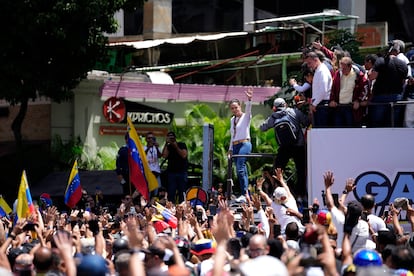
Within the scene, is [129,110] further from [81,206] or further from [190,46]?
[81,206]

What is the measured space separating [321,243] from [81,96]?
804 inches

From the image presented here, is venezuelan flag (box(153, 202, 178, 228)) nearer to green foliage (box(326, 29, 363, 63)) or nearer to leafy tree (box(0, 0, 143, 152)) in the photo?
green foliage (box(326, 29, 363, 63))

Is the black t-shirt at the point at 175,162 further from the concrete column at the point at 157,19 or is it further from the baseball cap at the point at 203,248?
the concrete column at the point at 157,19

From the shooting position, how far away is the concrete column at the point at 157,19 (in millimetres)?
35906

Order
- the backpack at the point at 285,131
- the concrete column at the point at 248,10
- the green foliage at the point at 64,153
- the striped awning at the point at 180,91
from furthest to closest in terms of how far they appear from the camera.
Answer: the concrete column at the point at 248,10
the striped awning at the point at 180,91
the green foliage at the point at 64,153
the backpack at the point at 285,131

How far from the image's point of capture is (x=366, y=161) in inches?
625

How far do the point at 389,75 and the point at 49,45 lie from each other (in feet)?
44.2

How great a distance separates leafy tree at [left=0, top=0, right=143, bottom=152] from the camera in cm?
2634

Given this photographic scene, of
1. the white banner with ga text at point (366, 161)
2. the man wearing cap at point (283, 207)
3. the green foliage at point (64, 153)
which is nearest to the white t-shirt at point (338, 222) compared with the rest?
the man wearing cap at point (283, 207)

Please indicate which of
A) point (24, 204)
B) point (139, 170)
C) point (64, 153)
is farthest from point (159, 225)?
point (64, 153)

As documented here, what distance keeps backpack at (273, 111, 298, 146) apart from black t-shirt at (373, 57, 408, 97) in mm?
1512

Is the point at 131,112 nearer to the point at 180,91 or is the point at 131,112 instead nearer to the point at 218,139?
the point at 180,91

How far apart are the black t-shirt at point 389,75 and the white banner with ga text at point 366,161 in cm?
55

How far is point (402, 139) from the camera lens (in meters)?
15.8
